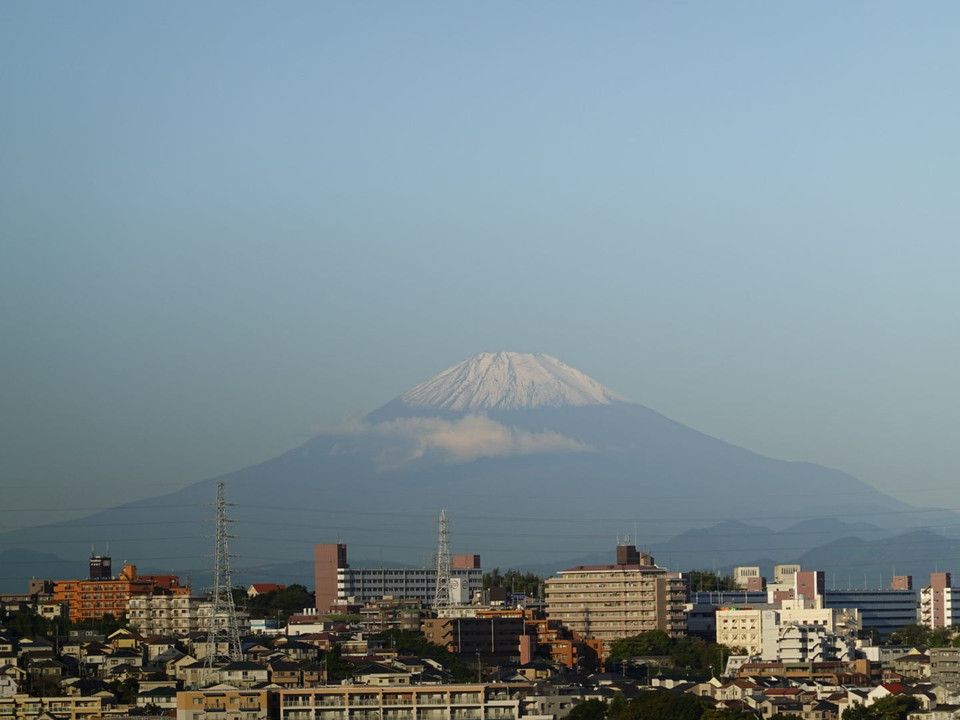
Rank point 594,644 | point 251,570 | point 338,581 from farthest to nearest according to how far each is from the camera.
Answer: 1. point 251,570
2. point 338,581
3. point 594,644

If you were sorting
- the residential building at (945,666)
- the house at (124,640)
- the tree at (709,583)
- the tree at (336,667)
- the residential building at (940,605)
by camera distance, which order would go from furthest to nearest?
the tree at (709,583) < the residential building at (940,605) < the house at (124,640) < the residential building at (945,666) < the tree at (336,667)

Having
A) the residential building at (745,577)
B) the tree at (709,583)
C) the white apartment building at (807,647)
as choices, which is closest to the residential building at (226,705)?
the white apartment building at (807,647)

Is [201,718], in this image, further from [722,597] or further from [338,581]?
[338,581]

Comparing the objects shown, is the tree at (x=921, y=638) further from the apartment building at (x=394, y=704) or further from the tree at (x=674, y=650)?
the apartment building at (x=394, y=704)

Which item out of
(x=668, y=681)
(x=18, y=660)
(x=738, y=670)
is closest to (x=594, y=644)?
(x=738, y=670)

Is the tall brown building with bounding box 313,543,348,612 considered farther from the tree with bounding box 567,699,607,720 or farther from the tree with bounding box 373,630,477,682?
the tree with bounding box 567,699,607,720

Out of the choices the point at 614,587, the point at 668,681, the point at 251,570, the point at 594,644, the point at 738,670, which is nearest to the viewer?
the point at 668,681

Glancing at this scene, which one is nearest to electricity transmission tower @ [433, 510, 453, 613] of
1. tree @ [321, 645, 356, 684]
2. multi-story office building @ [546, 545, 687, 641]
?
multi-story office building @ [546, 545, 687, 641]
